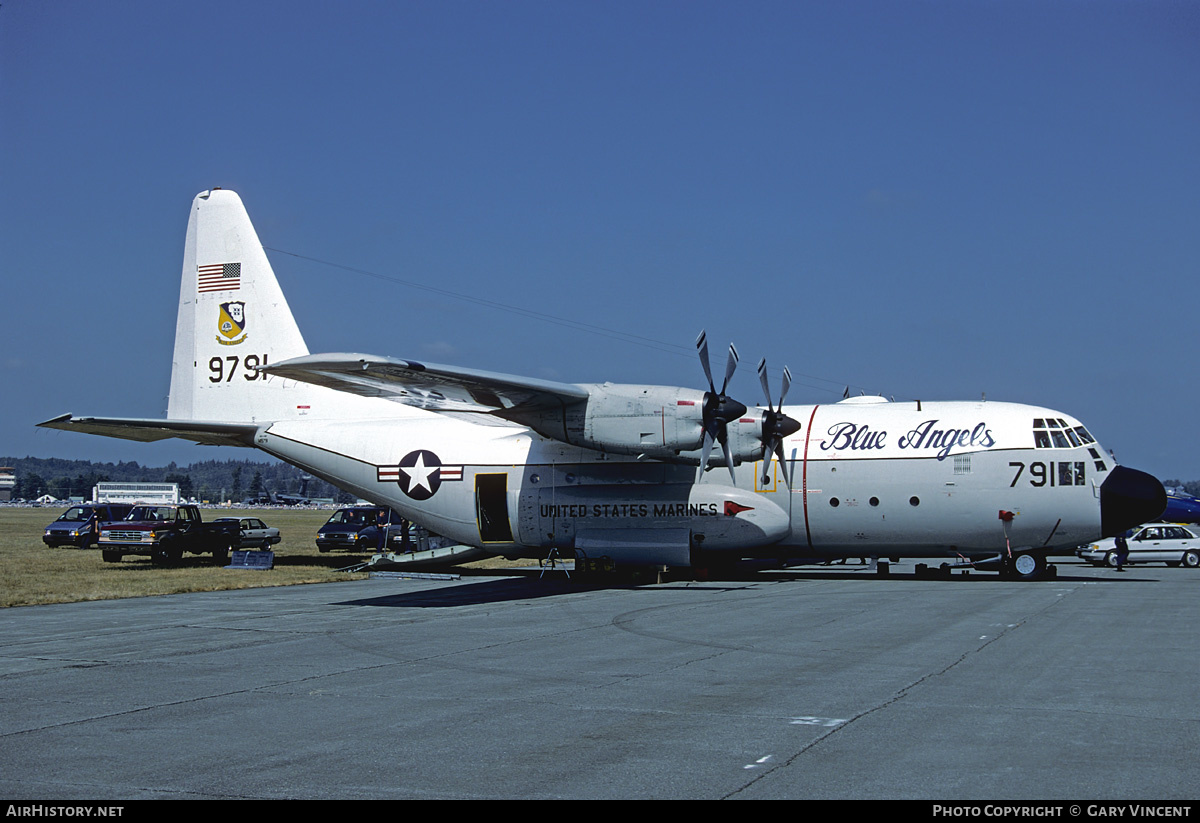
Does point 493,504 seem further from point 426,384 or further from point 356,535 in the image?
point 356,535

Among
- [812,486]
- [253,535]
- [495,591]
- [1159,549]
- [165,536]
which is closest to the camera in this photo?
[495,591]

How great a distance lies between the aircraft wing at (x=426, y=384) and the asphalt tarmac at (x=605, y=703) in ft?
14.8

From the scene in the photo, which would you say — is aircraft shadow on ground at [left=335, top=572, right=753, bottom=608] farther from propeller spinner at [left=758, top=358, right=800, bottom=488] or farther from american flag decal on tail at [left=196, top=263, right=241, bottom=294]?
american flag decal on tail at [left=196, top=263, right=241, bottom=294]

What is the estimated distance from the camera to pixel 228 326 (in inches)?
1204

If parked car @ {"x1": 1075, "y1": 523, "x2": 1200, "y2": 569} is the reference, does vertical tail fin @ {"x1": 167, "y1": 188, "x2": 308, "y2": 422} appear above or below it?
above

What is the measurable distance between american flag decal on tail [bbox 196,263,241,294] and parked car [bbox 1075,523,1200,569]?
31274 mm

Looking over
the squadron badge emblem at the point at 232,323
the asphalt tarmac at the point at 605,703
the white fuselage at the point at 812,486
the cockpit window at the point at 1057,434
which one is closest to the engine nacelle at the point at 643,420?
the white fuselage at the point at 812,486

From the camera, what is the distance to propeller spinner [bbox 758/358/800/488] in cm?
2423

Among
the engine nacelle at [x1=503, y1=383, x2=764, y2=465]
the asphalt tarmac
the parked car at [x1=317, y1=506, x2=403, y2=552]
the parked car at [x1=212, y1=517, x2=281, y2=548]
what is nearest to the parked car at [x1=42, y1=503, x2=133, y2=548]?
the parked car at [x1=212, y1=517, x2=281, y2=548]

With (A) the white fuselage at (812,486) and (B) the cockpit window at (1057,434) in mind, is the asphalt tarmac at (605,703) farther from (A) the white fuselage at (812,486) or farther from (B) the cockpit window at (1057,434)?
(B) the cockpit window at (1057,434)

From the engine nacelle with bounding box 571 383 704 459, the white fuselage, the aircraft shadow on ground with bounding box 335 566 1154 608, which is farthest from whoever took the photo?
the white fuselage

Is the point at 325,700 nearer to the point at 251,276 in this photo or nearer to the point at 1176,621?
the point at 1176,621

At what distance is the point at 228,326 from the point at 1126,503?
2483 cm

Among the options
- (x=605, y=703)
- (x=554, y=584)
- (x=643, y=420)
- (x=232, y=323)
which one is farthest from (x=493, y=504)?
(x=605, y=703)
